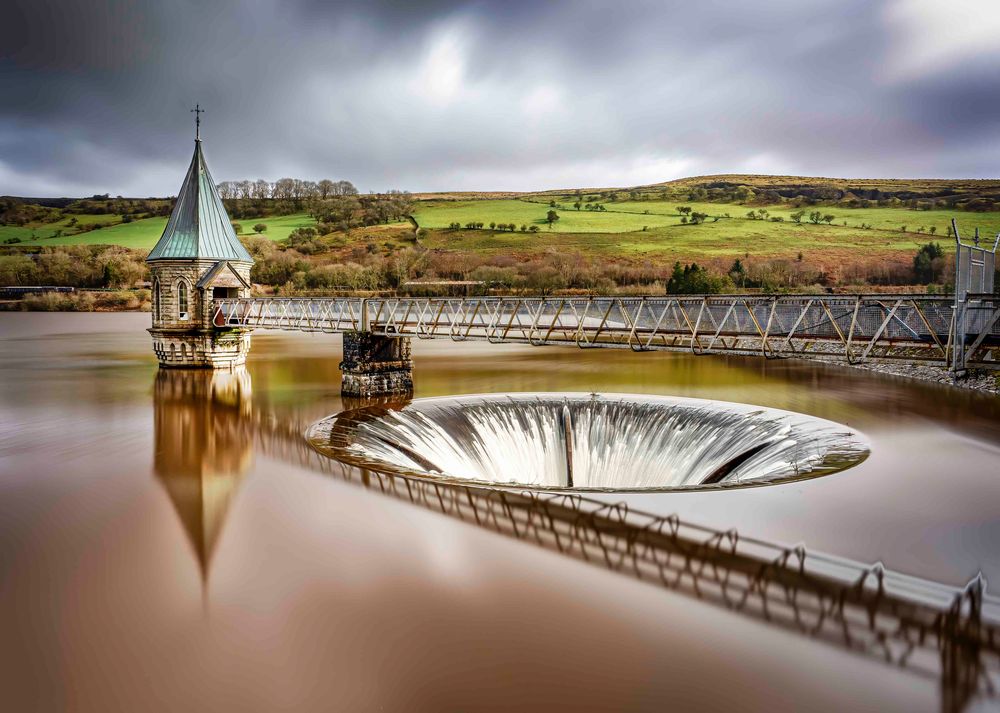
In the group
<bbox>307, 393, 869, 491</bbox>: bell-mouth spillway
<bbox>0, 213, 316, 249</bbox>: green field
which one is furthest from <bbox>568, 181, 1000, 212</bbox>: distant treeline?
<bbox>307, 393, 869, 491</bbox>: bell-mouth spillway

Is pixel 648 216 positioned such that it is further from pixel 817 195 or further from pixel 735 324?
pixel 735 324

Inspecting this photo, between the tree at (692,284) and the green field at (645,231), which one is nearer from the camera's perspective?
the tree at (692,284)

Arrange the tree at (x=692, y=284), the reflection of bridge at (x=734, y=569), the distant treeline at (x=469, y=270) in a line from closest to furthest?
the reflection of bridge at (x=734, y=569) < the tree at (x=692, y=284) < the distant treeline at (x=469, y=270)

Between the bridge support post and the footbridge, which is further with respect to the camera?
the bridge support post

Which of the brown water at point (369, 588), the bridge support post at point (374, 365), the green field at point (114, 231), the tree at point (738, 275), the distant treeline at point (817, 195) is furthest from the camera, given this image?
the green field at point (114, 231)

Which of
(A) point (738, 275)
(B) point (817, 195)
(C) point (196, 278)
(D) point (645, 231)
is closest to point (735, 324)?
(C) point (196, 278)

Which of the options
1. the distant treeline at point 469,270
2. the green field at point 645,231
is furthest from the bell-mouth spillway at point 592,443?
the green field at point 645,231

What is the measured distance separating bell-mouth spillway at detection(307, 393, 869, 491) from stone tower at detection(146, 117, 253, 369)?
12144 mm

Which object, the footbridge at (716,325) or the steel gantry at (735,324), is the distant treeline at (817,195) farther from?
the footbridge at (716,325)

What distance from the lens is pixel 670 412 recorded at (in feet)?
61.5

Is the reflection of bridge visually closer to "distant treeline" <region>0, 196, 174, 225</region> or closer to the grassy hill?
the grassy hill

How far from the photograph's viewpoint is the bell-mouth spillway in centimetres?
1507

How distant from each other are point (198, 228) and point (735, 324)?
20917 mm

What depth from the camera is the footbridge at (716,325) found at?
37.7 feet
